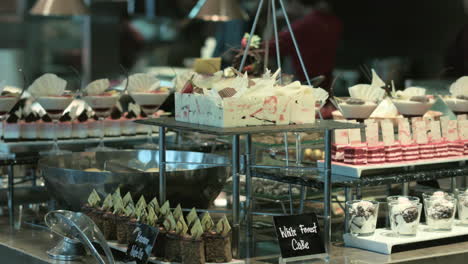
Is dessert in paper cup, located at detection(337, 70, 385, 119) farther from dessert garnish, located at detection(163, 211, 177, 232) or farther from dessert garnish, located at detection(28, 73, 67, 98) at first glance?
dessert garnish, located at detection(28, 73, 67, 98)

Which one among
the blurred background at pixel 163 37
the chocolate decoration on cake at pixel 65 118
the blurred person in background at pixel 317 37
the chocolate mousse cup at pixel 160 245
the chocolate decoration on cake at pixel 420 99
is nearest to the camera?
the chocolate mousse cup at pixel 160 245

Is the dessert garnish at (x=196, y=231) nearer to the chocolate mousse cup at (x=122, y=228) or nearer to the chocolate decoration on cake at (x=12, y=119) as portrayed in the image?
the chocolate mousse cup at (x=122, y=228)

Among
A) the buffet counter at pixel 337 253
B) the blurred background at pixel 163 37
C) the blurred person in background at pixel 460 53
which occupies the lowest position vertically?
the buffet counter at pixel 337 253

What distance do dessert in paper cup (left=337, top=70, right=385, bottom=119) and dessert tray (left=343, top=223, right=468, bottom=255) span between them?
0.62 m

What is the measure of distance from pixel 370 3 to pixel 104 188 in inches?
301

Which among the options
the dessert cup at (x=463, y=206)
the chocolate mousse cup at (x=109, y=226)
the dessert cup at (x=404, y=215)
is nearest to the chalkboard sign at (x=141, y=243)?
the chocolate mousse cup at (x=109, y=226)

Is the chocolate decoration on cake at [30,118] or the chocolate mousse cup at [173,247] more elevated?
the chocolate decoration on cake at [30,118]

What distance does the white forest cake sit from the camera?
358 cm

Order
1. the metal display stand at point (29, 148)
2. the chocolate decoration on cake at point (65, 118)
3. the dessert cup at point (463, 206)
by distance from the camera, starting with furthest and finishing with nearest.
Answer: the chocolate decoration on cake at point (65, 118)
the metal display stand at point (29, 148)
the dessert cup at point (463, 206)

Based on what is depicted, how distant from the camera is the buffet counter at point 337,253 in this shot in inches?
145

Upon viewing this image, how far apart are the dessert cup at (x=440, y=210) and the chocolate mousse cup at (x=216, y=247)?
99 centimetres

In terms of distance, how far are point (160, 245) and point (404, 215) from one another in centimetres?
104

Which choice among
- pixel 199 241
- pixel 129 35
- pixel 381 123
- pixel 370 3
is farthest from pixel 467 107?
pixel 129 35

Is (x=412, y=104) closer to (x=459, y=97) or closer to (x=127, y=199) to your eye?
(x=459, y=97)
